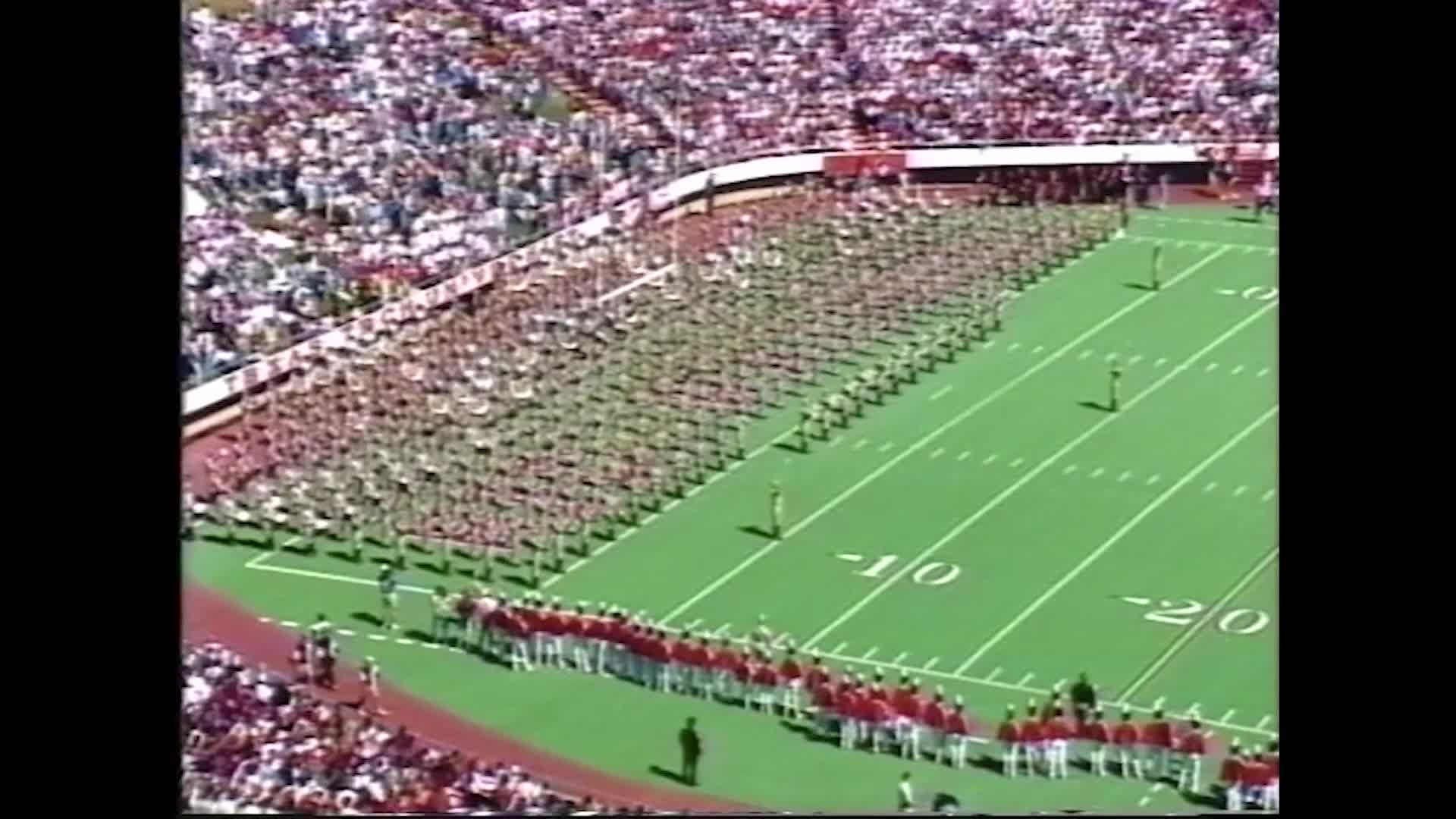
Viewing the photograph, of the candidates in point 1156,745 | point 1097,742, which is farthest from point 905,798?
point 1156,745

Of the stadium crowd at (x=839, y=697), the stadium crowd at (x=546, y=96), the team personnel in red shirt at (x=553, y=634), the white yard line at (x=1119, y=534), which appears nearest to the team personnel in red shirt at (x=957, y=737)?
the stadium crowd at (x=839, y=697)

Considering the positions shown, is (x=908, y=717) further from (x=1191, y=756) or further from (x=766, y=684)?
(x=1191, y=756)

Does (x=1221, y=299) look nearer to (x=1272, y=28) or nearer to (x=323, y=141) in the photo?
(x=1272, y=28)

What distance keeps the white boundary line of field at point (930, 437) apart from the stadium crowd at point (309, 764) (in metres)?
0.46

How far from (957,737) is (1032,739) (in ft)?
0.44

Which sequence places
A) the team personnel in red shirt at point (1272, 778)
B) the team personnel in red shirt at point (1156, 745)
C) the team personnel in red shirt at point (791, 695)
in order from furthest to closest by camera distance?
1. the team personnel in red shirt at point (791, 695)
2. the team personnel in red shirt at point (1156, 745)
3. the team personnel in red shirt at point (1272, 778)

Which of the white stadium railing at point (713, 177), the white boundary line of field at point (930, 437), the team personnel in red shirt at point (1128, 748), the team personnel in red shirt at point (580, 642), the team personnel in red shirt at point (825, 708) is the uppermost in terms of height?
the white stadium railing at point (713, 177)

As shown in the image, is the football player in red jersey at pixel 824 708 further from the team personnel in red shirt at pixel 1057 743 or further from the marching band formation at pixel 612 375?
the marching band formation at pixel 612 375

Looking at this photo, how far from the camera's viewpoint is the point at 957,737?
5.04 metres

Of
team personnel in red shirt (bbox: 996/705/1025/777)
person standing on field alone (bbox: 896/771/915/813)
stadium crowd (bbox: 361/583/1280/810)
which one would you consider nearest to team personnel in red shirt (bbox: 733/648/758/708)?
stadium crowd (bbox: 361/583/1280/810)

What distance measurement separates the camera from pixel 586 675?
5105 millimetres

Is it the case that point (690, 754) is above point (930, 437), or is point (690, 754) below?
below

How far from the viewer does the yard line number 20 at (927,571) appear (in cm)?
521
